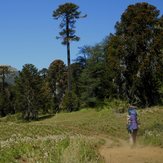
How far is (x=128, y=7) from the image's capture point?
48.2m

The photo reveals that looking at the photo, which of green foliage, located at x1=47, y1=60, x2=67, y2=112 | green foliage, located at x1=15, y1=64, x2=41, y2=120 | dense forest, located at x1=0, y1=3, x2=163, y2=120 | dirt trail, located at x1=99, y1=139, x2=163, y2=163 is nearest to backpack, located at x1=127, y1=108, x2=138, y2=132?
dirt trail, located at x1=99, y1=139, x2=163, y2=163

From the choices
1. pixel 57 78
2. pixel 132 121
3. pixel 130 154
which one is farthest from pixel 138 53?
pixel 57 78

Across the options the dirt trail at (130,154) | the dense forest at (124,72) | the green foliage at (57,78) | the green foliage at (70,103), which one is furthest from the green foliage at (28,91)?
the dirt trail at (130,154)

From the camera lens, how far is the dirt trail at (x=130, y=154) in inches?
587

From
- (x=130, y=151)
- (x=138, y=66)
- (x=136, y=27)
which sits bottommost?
(x=130, y=151)

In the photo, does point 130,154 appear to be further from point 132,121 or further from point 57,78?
point 57,78

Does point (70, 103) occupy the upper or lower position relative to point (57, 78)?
lower

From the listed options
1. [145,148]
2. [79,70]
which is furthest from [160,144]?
[79,70]

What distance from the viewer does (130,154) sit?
16.6 metres

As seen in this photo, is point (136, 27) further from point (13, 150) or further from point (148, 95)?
point (13, 150)

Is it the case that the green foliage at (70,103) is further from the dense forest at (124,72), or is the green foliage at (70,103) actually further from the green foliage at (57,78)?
the green foliage at (57,78)

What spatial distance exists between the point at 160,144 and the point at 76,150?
17.5 ft

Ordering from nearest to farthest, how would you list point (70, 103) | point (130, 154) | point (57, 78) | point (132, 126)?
1. point (130, 154)
2. point (132, 126)
3. point (70, 103)
4. point (57, 78)

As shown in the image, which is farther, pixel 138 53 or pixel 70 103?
pixel 70 103
